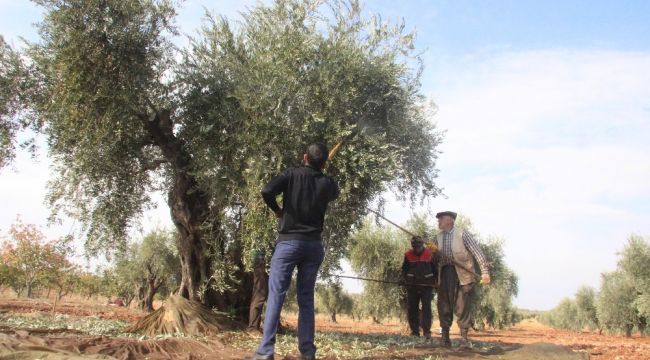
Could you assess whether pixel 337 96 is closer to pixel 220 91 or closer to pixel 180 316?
pixel 220 91

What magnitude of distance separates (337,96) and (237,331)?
5.09m

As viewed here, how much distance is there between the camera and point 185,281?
436 inches

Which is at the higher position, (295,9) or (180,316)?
(295,9)

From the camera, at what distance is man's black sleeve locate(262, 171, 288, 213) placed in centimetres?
582

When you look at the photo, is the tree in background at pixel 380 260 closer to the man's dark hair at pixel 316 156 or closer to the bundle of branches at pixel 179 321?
the bundle of branches at pixel 179 321

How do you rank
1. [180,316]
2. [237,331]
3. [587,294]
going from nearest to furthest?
[180,316] < [237,331] < [587,294]

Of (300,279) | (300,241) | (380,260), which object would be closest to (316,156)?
(300,241)

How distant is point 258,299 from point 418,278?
15.8 ft

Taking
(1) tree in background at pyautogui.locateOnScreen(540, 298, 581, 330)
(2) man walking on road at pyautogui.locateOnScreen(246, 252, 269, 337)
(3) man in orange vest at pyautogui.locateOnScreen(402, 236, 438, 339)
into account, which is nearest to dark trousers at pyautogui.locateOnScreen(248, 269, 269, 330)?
(2) man walking on road at pyautogui.locateOnScreen(246, 252, 269, 337)

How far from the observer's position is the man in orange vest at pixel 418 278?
44.4 ft

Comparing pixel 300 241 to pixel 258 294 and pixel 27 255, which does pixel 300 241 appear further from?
pixel 27 255

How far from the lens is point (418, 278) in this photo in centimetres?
1364

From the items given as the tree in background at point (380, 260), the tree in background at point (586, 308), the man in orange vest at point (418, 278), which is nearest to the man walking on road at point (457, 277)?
the man in orange vest at point (418, 278)

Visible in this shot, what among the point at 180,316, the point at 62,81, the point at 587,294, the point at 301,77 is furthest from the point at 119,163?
the point at 587,294
